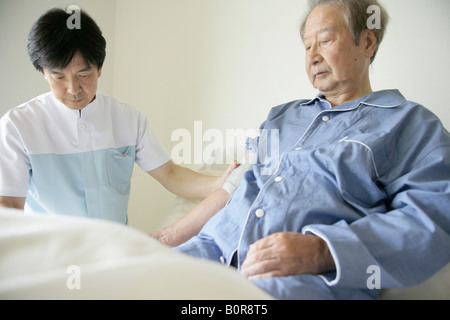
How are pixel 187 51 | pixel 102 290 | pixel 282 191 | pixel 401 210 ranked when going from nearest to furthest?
pixel 102 290, pixel 401 210, pixel 282 191, pixel 187 51

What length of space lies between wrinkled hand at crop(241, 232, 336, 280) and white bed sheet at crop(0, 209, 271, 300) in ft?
1.10

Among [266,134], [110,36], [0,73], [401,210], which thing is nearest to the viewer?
[401,210]

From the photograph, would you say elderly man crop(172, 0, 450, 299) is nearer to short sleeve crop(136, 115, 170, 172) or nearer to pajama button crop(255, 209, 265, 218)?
pajama button crop(255, 209, 265, 218)

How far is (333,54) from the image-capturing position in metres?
1.13

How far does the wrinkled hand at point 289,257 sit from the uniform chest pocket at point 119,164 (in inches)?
29.5

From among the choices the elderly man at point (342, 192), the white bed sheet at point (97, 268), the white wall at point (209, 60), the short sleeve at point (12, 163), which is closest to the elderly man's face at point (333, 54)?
the elderly man at point (342, 192)

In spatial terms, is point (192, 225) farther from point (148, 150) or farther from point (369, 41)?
point (369, 41)

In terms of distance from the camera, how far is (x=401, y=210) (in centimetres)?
89

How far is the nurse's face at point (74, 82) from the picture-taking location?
1.23 metres

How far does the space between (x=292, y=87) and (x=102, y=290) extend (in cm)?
144

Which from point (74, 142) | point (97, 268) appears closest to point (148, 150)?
point (74, 142)

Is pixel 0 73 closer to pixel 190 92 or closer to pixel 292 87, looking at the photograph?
pixel 190 92

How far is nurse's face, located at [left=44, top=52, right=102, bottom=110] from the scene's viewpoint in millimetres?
1233
